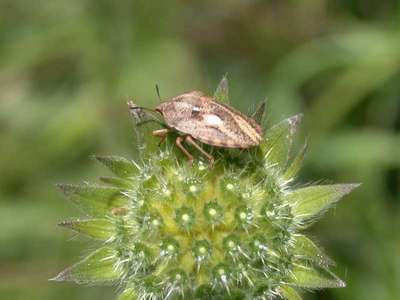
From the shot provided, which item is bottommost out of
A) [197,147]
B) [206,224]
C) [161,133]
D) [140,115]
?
[206,224]

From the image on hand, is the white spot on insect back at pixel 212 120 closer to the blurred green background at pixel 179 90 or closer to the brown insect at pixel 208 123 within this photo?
the brown insect at pixel 208 123

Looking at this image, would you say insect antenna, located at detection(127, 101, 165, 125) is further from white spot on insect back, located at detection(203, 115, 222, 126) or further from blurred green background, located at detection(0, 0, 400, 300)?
blurred green background, located at detection(0, 0, 400, 300)

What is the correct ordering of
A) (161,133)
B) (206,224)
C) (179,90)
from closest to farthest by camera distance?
(206,224)
(161,133)
(179,90)

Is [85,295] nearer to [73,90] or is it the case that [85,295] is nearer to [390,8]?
[73,90]

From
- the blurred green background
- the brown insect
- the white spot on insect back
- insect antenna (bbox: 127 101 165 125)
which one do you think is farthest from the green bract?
the blurred green background

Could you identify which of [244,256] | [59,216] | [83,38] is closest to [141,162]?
[244,256]

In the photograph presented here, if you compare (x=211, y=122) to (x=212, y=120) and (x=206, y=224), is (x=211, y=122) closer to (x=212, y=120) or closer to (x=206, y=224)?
(x=212, y=120)

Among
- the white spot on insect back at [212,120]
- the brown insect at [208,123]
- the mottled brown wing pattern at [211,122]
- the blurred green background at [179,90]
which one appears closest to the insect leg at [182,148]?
the brown insect at [208,123]

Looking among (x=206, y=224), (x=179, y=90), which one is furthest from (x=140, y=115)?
(x=179, y=90)
